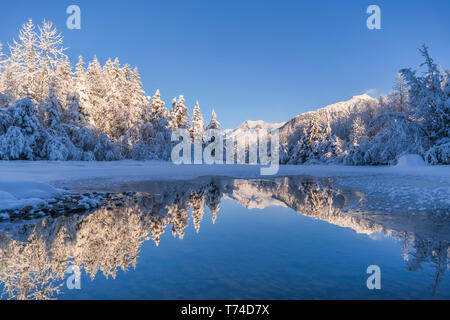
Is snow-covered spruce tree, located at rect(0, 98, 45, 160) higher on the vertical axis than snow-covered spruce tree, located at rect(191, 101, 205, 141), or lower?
lower

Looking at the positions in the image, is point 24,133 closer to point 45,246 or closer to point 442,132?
point 45,246

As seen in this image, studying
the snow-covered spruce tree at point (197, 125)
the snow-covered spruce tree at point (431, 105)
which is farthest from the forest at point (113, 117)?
the snow-covered spruce tree at point (197, 125)

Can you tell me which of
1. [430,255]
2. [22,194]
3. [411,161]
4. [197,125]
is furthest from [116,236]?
[197,125]

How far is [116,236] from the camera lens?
15.9 ft

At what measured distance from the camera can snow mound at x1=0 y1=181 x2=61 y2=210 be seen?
6453 millimetres

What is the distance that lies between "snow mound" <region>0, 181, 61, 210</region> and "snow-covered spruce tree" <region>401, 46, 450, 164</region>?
21852 mm

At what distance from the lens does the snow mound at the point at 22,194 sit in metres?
6.45

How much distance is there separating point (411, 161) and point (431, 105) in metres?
4.37

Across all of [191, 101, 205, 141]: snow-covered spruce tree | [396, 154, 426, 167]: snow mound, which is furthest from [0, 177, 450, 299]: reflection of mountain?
[191, 101, 205, 141]: snow-covered spruce tree

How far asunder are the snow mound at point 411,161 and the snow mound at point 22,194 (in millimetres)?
22178

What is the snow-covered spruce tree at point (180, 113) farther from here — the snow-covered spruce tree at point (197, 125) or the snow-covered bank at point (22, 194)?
the snow-covered bank at point (22, 194)

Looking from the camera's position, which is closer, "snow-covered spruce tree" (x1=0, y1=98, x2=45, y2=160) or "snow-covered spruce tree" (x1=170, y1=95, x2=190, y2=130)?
"snow-covered spruce tree" (x1=0, y1=98, x2=45, y2=160)

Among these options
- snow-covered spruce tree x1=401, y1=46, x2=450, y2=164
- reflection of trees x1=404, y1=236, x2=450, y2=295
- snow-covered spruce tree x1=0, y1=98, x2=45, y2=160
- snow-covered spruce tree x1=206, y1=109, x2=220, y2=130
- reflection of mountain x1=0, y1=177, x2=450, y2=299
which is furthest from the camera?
snow-covered spruce tree x1=206, y1=109, x2=220, y2=130

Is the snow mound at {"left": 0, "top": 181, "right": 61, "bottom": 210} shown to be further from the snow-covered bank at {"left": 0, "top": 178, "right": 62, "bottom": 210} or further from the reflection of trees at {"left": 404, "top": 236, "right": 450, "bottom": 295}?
the reflection of trees at {"left": 404, "top": 236, "right": 450, "bottom": 295}
